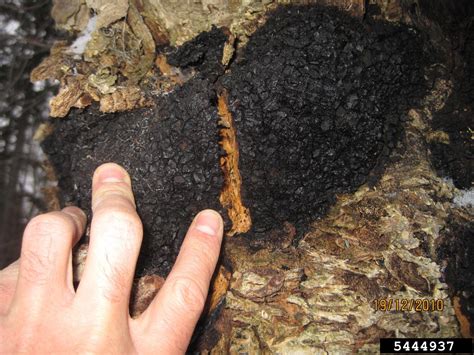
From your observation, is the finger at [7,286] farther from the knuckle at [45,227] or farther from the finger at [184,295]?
the finger at [184,295]

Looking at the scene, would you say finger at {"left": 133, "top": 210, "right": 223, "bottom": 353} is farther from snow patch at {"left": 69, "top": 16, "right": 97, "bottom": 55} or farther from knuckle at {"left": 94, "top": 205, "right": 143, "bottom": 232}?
snow patch at {"left": 69, "top": 16, "right": 97, "bottom": 55}

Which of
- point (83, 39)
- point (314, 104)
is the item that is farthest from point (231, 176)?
point (83, 39)

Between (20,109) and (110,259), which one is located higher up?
(110,259)

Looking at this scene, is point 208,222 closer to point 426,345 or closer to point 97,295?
point 97,295

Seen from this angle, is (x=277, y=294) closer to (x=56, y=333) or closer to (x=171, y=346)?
(x=171, y=346)

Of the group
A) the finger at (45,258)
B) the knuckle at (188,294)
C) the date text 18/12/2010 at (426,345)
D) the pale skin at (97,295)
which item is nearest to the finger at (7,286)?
the pale skin at (97,295)

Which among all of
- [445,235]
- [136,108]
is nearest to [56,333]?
[136,108]
